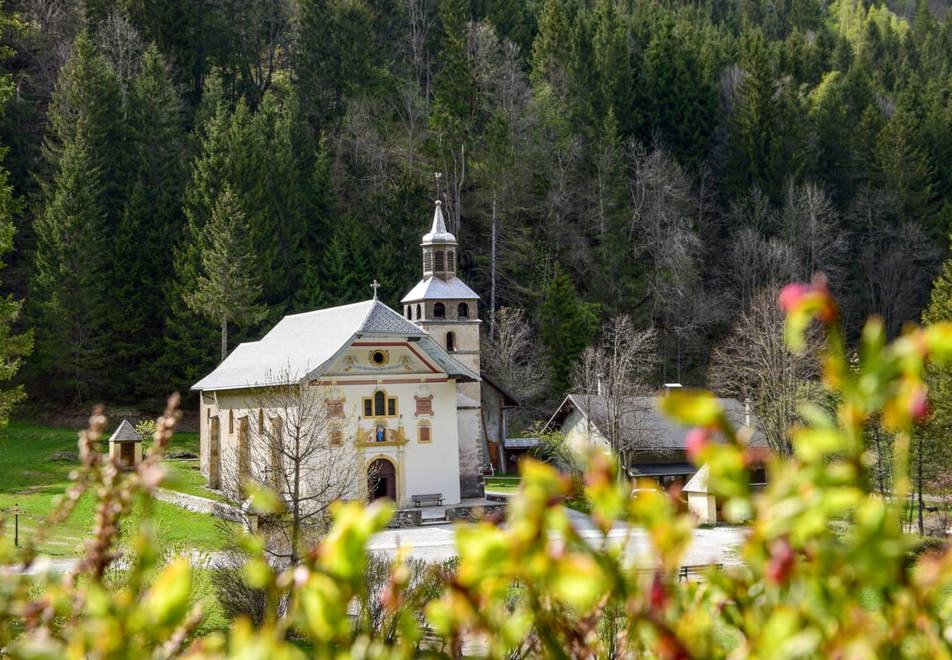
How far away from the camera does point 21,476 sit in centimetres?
3362

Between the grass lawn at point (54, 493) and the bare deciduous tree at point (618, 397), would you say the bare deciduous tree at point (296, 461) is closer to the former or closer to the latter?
the grass lawn at point (54, 493)

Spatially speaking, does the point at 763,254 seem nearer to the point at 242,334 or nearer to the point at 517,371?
the point at 517,371

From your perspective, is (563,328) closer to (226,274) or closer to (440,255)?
(440,255)

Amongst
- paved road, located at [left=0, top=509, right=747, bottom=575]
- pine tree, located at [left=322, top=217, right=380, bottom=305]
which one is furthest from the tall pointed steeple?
pine tree, located at [left=322, top=217, right=380, bottom=305]

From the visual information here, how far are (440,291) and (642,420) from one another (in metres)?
7.98

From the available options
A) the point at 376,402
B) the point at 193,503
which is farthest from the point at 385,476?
the point at 193,503

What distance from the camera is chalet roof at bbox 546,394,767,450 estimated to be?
3762cm

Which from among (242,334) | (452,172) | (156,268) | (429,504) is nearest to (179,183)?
(156,268)

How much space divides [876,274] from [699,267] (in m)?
10.2

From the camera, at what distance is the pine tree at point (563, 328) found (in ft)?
162

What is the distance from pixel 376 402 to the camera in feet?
107

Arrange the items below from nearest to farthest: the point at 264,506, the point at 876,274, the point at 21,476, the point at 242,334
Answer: the point at 264,506 < the point at 21,476 < the point at 242,334 < the point at 876,274

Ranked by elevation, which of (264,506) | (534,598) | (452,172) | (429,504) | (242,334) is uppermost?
(452,172)

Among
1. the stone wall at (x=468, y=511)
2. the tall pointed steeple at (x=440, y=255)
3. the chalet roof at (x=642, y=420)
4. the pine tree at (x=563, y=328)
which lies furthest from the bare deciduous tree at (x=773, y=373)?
the tall pointed steeple at (x=440, y=255)
